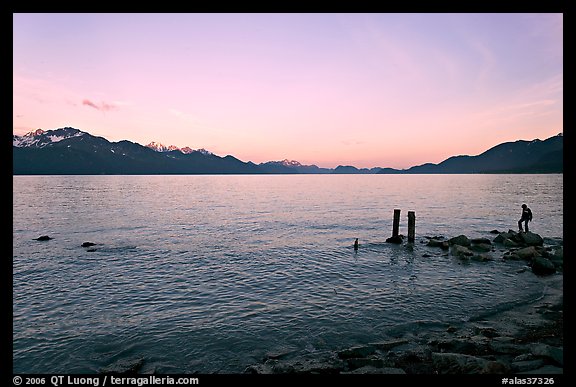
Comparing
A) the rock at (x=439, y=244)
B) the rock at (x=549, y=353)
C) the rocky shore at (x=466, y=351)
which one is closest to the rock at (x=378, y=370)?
the rocky shore at (x=466, y=351)

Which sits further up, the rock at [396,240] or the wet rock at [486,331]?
the wet rock at [486,331]

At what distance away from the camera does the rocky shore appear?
948 cm

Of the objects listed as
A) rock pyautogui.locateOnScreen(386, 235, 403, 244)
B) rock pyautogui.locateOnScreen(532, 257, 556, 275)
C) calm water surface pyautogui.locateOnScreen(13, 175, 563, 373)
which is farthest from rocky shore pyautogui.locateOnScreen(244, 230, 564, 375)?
rock pyautogui.locateOnScreen(386, 235, 403, 244)

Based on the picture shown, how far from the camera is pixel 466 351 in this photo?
11242mm

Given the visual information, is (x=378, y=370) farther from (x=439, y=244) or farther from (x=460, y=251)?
(x=439, y=244)

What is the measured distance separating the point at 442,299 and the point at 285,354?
10.2 metres

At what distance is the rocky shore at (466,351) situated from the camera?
31.1 feet

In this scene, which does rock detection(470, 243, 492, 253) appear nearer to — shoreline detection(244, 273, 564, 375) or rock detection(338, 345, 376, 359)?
shoreline detection(244, 273, 564, 375)

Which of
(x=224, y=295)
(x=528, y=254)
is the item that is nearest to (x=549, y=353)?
(x=224, y=295)

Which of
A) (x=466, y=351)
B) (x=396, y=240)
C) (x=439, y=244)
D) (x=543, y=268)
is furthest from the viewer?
(x=396, y=240)

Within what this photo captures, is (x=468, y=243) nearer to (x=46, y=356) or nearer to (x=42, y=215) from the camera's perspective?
(x=46, y=356)

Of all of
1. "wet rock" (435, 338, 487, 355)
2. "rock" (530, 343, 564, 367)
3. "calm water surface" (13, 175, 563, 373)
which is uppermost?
"rock" (530, 343, 564, 367)

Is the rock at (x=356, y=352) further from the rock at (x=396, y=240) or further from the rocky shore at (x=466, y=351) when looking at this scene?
the rock at (x=396, y=240)

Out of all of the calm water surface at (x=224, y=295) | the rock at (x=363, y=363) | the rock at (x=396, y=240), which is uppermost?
the rock at (x=363, y=363)
